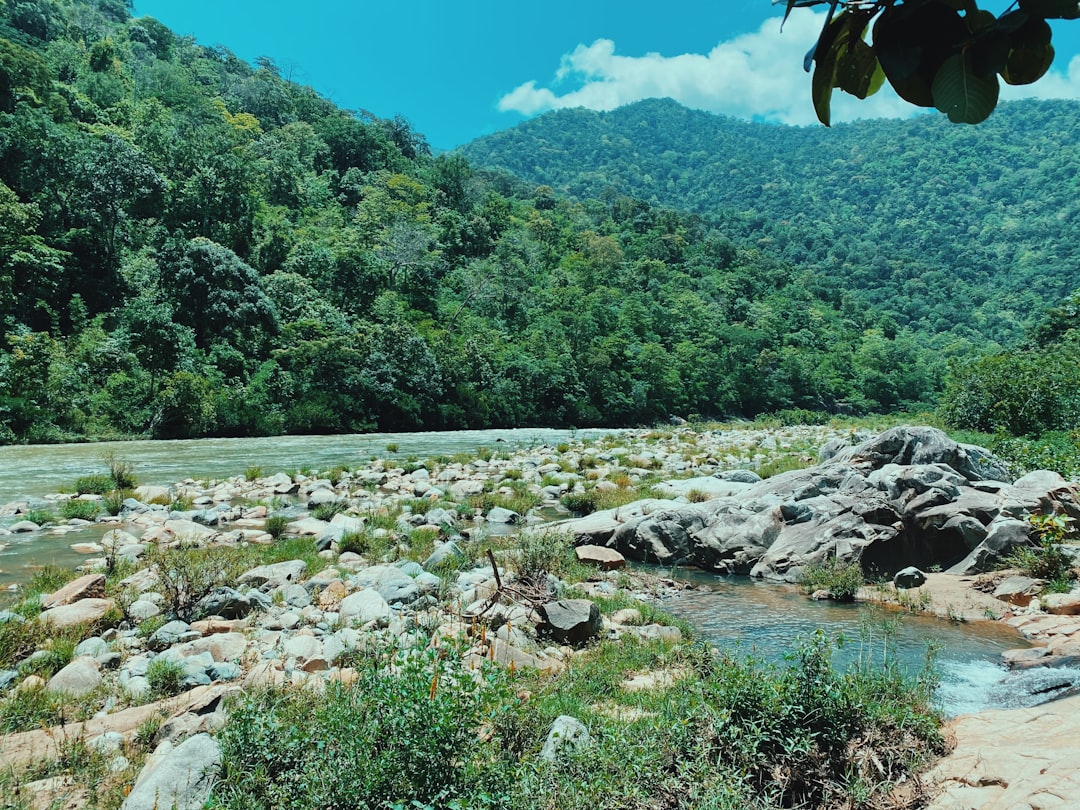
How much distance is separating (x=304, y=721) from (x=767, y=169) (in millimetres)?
149038

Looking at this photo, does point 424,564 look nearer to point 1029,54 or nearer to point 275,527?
point 275,527

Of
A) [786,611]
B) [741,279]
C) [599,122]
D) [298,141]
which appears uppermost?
[599,122]

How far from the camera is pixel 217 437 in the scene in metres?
25.6

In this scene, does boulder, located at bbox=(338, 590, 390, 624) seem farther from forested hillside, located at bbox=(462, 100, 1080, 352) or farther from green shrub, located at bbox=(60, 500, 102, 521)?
forested hillside, located at bbox=(462, 100, 1080, 352)

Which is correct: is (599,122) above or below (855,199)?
above

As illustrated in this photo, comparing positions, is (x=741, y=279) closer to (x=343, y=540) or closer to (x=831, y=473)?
(x=831, y=473)

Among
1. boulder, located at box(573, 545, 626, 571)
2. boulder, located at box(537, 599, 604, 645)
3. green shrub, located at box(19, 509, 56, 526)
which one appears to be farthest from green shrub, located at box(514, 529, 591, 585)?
green shrub, located at box(19, 509, 56, 526)

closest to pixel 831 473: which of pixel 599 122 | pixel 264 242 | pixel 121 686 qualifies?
pixel 121 686

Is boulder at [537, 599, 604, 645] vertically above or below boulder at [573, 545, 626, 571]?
above

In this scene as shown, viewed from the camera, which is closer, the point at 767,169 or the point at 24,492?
the point at 24,492

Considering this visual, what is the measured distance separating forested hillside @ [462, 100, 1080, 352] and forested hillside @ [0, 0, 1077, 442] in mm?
994

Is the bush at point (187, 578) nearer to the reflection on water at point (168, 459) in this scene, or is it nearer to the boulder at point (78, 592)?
the boulder at point (78, 592)

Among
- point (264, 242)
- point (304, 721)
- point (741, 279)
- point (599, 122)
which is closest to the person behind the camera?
point (304, 721)

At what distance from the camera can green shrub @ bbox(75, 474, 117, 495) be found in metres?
11.9
